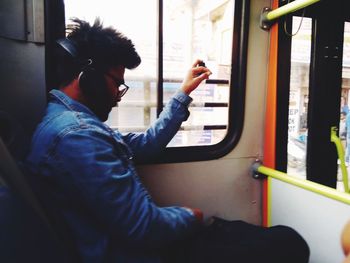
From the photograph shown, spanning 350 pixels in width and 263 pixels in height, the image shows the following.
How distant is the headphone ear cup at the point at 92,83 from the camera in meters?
1.18

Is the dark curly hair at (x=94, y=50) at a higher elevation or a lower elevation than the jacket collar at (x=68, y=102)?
higher

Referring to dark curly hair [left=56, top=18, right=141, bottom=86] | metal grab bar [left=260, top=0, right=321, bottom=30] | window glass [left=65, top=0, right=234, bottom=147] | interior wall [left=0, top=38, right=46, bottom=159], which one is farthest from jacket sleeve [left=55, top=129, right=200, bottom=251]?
metal grab bar [left=260, top=0, right=321, bottom=30]

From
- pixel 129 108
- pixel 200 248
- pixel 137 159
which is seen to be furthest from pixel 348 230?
pixel 129 108

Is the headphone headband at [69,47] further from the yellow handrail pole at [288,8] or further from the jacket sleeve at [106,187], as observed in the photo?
the yellow handrail pole at [288,8]

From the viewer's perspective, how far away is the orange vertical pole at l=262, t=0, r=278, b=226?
→ 1941 mm

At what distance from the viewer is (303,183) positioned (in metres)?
1.64

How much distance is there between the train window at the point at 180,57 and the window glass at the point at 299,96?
1.20ft

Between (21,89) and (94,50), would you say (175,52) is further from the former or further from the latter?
(21,89)

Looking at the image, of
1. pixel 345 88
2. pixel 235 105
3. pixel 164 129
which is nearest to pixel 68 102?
pixel 164 129

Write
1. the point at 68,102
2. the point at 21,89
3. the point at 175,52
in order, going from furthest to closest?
1. the point at 175,52
2. the point at 21,89
3. the point at 68,102

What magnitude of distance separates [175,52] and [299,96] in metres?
0.93

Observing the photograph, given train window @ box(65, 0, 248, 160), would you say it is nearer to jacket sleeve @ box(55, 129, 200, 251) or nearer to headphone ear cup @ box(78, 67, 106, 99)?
headphone ear cup @ box(78, 67, 106, 99)

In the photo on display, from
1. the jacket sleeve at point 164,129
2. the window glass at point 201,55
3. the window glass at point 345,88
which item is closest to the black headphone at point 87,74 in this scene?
the jacket sleeve at point 164,129

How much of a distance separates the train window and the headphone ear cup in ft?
1.80
